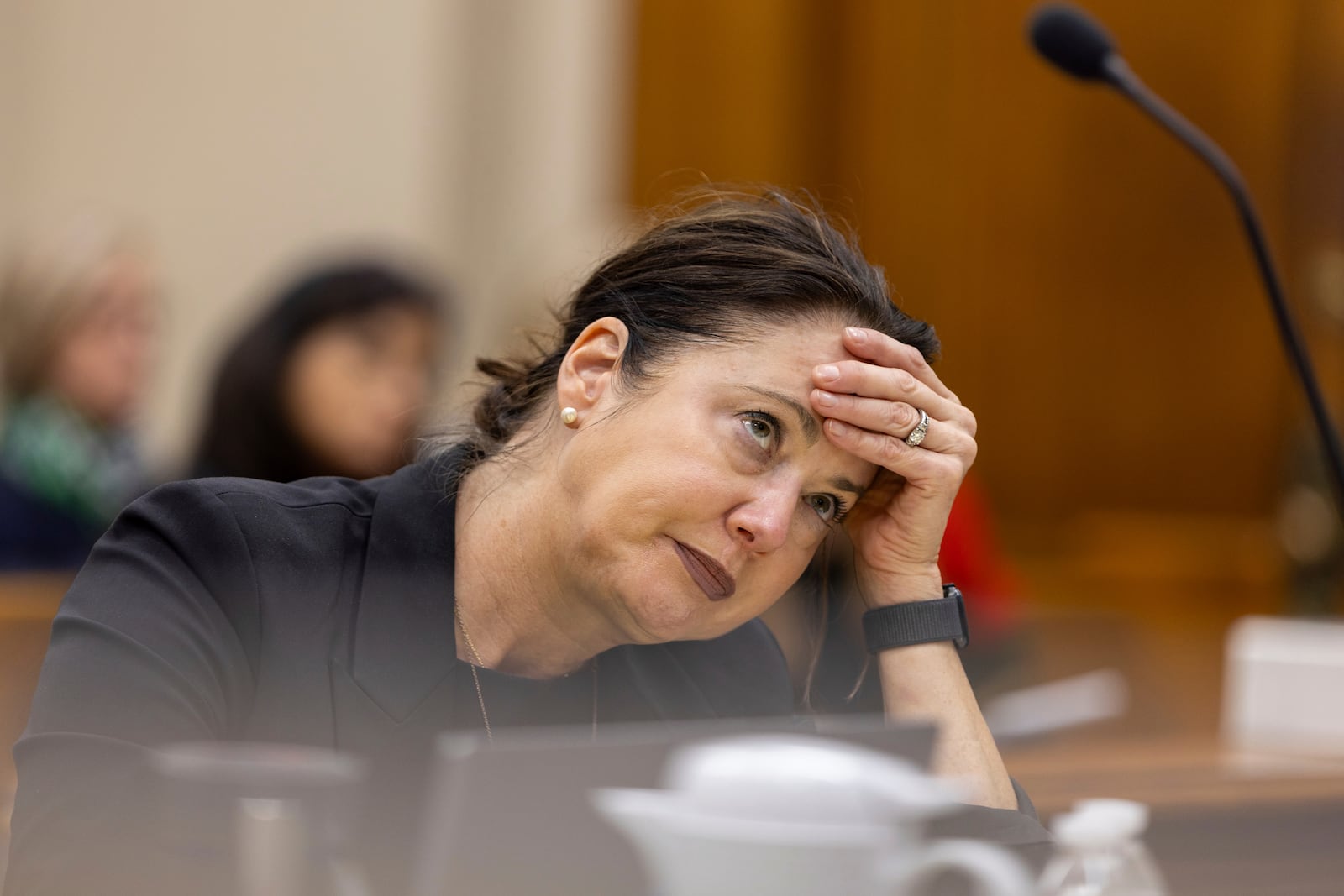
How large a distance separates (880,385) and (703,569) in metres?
0.20

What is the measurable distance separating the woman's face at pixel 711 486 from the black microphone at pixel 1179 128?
1.64ft

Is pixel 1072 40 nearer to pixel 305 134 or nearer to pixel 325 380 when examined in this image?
pixel 325 380

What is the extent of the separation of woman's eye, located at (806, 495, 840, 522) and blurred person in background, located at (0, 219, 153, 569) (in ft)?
7.83

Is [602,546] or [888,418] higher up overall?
[888,418]

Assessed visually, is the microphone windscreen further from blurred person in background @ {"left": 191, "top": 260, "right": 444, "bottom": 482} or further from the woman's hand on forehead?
blurred person in background @ {"left": 191, "top": 260, "right": 444, "bottom": 482}

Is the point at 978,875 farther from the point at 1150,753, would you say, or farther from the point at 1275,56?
the point at 1275,56

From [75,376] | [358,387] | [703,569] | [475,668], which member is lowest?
[75,376]

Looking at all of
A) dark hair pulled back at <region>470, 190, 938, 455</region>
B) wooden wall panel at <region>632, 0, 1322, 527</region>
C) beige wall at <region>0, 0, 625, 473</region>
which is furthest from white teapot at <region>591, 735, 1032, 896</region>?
beige wall at <region>0, 0, 625, 473</region>

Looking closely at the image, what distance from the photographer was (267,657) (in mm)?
1126

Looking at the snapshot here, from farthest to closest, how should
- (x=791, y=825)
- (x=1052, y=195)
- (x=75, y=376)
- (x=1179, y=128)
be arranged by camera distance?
(x=1052, y=195)
(x=75, y=376)
(x=1179, y=128)
(x=791, y=825)

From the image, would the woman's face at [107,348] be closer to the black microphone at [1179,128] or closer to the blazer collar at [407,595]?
the blazer collar at [407,595]

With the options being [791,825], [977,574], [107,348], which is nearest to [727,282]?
[791,825]

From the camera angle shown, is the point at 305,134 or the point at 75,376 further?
the point at 305,134

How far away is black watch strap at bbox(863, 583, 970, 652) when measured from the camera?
1.27 m
